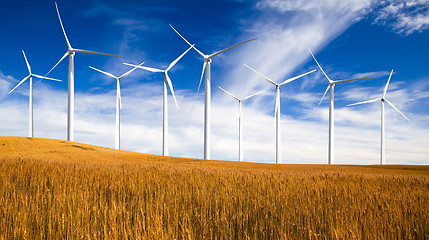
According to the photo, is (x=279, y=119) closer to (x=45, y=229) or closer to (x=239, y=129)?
(x=239, y=129)

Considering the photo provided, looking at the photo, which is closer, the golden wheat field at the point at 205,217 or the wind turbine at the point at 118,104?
the golden wheat field at the point at 205,217

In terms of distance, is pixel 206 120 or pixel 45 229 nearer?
pixel 45 229

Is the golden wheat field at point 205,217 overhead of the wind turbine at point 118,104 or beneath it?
beneath

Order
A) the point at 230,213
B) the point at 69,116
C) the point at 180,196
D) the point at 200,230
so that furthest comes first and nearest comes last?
the point at 69,116 < the point at 180,196 < the point at 230,213 < the point at 200,230

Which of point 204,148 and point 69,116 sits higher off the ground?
point 69,116

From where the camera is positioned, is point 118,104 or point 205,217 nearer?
point 205,217

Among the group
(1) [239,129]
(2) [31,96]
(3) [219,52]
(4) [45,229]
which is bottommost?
(4) [45,229]

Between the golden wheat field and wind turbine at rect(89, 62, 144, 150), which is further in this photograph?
wind turbine at rect(89, 62, 144, 150)

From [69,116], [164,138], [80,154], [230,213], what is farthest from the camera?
[164,138]

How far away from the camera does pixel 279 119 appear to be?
145ft

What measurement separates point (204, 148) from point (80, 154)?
16706mm

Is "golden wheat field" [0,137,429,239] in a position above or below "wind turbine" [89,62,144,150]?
below

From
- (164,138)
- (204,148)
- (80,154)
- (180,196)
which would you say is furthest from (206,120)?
(180,196)

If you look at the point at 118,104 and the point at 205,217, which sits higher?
the point at 118,104
